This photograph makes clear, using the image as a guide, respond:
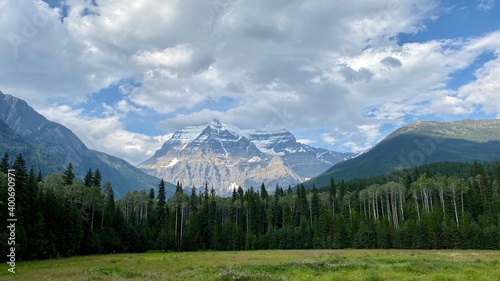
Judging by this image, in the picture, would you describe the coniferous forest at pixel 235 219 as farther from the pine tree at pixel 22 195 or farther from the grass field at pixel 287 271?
the grass field at pixel 287 271

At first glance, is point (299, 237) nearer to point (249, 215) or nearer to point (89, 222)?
point (249, 215)

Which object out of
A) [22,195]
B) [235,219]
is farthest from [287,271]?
[235,219]

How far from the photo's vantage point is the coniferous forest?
74.8 m

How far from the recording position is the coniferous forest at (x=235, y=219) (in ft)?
245

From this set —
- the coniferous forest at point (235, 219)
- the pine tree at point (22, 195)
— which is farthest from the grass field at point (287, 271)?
the coniferous forest at point (235, 219)

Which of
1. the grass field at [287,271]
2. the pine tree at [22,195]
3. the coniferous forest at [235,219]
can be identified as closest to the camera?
the grass field at [287,271]

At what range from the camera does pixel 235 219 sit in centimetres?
17225

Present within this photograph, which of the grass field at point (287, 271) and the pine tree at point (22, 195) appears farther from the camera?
the pine tree at point (22, 195)

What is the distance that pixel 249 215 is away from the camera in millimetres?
162500

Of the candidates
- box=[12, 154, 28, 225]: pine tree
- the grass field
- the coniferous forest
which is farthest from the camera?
the coniferous forest

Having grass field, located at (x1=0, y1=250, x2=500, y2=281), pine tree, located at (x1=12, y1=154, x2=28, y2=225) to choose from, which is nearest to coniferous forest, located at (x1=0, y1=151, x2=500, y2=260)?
pine tree, located at (x1=12, y1=154, x2=28, y2=225)

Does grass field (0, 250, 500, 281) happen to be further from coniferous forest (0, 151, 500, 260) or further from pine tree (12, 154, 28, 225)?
coniferous forest (0, 151, 500, 260)

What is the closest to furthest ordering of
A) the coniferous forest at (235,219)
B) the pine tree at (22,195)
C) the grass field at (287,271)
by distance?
1. the grass field at (287,271)
2. the pine tree at (22,195)
3. the coniferous forest at (235,219)

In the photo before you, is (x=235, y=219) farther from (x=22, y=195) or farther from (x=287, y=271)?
(x=287, y=271)
